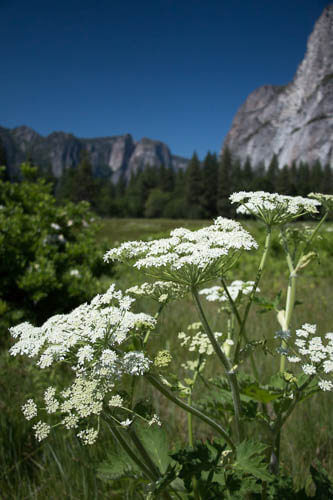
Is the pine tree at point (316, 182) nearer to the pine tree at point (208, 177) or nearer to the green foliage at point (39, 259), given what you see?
the green foliage at point (39, 259)

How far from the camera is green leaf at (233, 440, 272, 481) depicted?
51.7 inches

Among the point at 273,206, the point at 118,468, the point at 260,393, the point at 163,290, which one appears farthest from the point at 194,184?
the point at 118,468

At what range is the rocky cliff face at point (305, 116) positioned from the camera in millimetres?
124375

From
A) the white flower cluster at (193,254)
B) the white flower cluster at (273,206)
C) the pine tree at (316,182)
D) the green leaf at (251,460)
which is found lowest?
the green leaf at (251,460)

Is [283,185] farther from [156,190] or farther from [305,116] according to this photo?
[305,116]

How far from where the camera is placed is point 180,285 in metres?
1.65

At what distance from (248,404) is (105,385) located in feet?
3.45

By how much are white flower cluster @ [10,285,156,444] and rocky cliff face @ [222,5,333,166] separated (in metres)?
125

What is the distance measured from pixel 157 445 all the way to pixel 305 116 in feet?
526

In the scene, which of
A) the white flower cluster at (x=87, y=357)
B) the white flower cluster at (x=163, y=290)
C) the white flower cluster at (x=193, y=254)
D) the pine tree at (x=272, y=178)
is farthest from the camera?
the pine tree at (x=272, y=178)

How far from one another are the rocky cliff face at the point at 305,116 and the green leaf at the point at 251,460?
125 meters

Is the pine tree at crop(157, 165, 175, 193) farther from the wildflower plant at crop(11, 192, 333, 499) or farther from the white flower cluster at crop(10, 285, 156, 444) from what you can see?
the white flower cluster at crop(10, 285, 156, 444)

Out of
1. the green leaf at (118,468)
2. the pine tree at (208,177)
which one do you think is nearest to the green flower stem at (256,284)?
the green leaf at (118,468)

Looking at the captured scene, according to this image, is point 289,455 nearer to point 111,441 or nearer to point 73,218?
point 111,441
